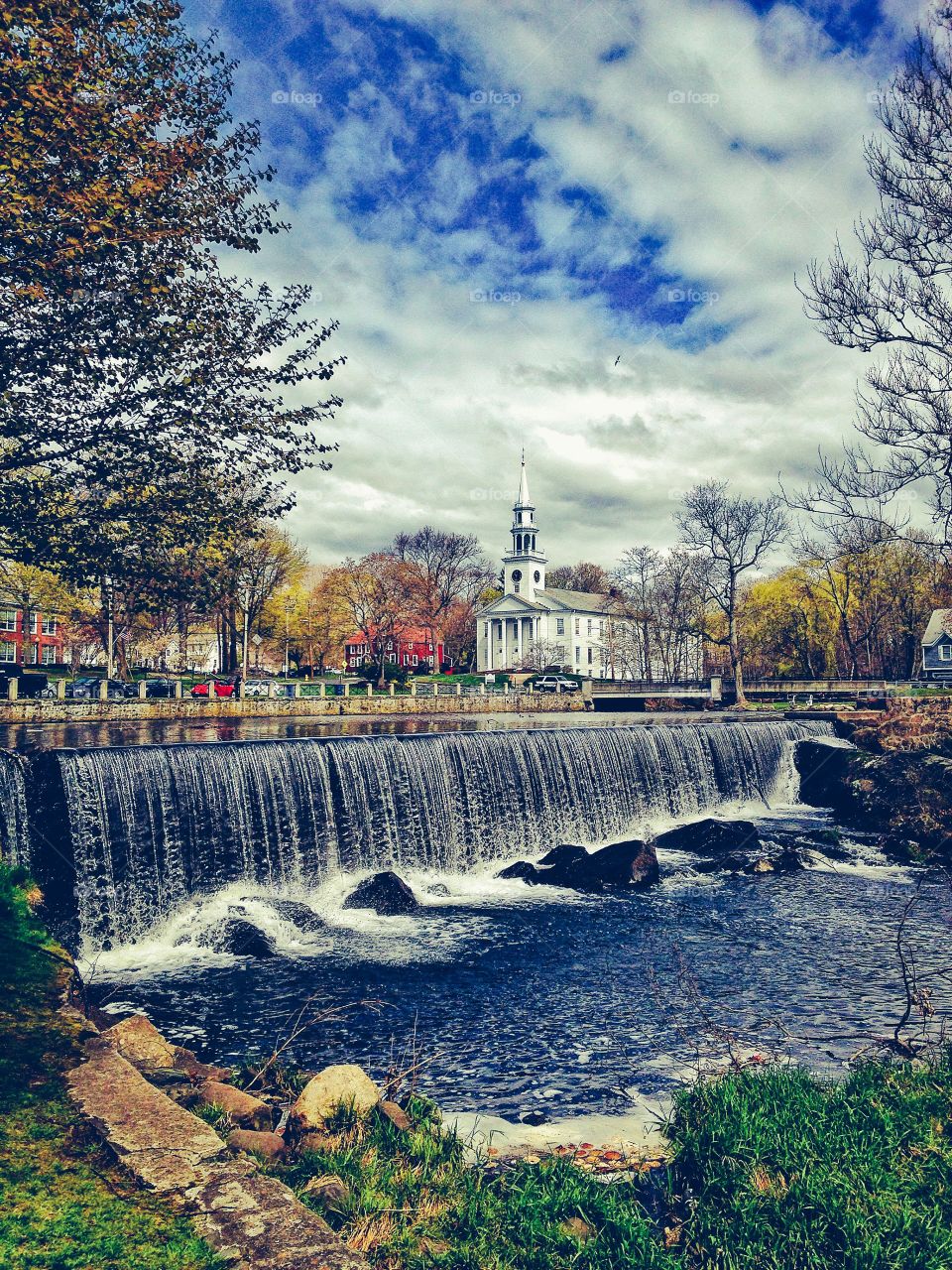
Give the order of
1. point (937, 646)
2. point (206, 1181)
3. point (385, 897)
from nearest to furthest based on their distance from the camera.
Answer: point (206, 1181), point (385, 897), point (937, 646)

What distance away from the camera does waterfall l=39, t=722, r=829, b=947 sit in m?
12.9

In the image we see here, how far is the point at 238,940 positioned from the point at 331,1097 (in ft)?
21.0

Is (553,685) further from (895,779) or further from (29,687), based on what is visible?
(895,779)

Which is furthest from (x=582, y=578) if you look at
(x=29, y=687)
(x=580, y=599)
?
(x=29, y=687)

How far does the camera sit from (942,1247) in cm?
408

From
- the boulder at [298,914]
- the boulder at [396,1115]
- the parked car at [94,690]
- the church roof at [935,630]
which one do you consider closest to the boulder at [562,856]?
the boulder at [298,914]

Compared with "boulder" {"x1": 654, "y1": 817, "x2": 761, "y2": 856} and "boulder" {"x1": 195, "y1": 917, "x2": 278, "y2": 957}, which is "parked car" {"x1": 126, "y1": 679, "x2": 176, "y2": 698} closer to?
"boulder" {"x1": 654, "y1": 817, "x2": 761, "y2": 856}

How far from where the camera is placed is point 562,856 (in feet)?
53.1

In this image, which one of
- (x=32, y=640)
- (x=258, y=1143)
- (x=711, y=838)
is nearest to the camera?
(x=258, y=1143)

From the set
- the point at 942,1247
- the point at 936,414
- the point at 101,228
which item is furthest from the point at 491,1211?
the point at 936,414

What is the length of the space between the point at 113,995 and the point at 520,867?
8.39 metres

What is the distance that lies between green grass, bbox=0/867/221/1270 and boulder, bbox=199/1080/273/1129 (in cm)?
101

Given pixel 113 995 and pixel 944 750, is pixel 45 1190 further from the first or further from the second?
pixel 944 750

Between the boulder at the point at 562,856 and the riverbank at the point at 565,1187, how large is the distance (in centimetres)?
962
